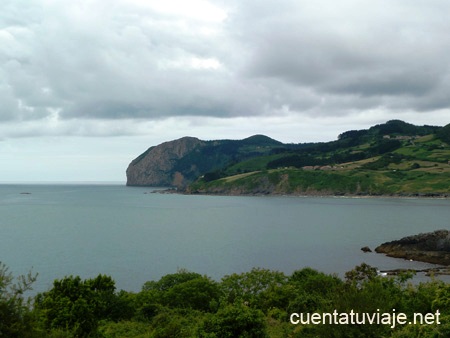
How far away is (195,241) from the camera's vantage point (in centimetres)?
11781

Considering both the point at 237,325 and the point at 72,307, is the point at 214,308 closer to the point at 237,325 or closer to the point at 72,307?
the point at 72,307

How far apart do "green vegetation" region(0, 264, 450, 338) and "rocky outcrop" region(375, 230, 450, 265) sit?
1680 inches

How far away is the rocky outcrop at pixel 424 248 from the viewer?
93.3 metres

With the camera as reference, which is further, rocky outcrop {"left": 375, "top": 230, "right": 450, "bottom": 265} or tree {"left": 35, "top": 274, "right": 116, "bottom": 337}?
rocky outcrop {"left": 375, "top": 230, "right": 450, "bottom": 265}

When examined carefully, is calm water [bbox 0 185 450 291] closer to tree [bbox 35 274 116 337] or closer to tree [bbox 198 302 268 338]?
tree [bbox 35 274 116 337]


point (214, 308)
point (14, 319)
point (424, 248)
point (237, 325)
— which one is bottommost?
point (424, 248)

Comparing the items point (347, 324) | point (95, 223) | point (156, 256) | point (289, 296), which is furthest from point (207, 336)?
point (95, 223)

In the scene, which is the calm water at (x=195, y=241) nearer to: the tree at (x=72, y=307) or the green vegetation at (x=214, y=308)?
the green vegetation at (x=214, y=308)

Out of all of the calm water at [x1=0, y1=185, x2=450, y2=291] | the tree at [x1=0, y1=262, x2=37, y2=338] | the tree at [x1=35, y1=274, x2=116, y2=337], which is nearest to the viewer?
the tree at [x1=0, y1=262, x2=37, y2=338]

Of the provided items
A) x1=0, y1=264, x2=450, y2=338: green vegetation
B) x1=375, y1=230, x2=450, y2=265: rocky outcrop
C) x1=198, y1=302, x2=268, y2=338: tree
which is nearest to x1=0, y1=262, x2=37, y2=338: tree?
x1=0, y1=264, x2=450, y2=338: green vegetation

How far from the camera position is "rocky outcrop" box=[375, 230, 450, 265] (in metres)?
93.3

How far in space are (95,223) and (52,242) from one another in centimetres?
4429

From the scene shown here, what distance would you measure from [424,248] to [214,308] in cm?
7297

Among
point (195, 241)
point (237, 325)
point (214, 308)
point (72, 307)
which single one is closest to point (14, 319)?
point (237, 325)
